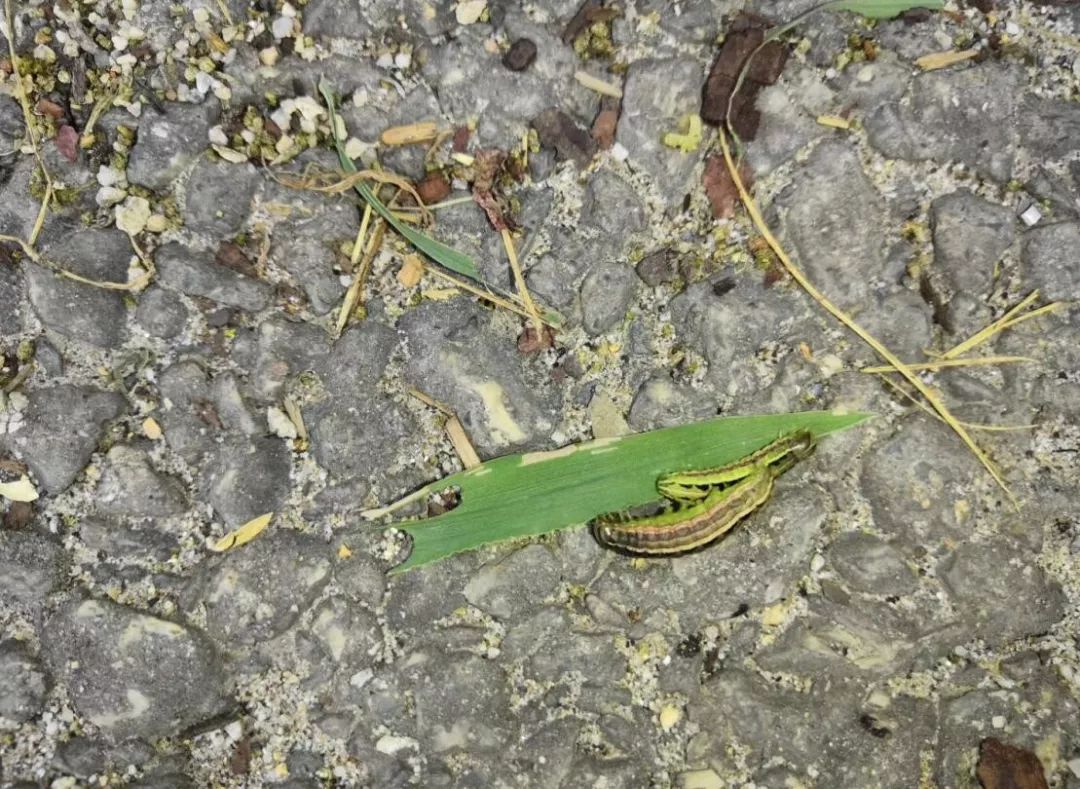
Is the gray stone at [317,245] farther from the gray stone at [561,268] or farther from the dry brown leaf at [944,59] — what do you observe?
the dry brown leaf at [944,59]

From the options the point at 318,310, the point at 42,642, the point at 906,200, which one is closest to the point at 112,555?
the point at 42,642

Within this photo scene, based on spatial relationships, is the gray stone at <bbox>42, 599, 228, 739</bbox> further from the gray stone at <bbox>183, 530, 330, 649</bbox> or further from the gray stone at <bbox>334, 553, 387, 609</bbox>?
the gray stone at <bbox>334, 553, 387, 609</bbox>

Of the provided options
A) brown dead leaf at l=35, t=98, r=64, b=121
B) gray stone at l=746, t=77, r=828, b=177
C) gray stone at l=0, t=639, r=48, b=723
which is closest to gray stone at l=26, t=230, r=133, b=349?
brown dead leaf at l=35, t=98, r=64, b=121

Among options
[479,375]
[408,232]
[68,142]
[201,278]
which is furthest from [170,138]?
[479,375]

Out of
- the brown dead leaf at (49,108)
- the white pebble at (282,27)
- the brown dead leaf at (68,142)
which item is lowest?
the brown dead leaf at (68,142)

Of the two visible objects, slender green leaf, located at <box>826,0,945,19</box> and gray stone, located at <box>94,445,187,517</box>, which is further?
gray stone, located at <box>94,445,187,517</box>

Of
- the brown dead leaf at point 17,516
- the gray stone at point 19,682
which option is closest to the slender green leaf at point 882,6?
the brown dead leaf at point 17,516
